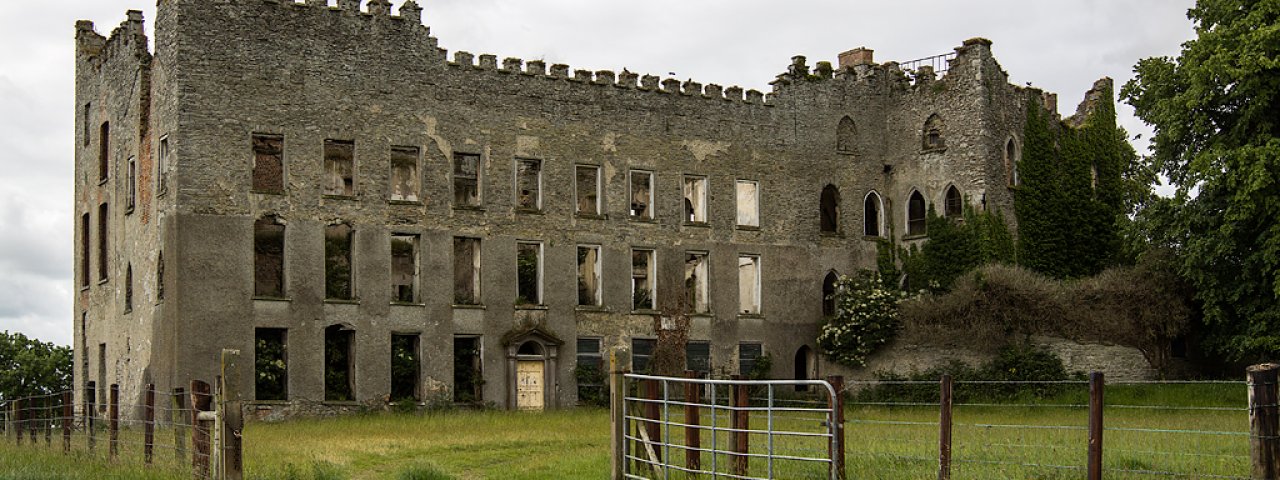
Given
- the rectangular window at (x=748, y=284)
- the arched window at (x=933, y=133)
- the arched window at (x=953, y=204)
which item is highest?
the arched window at (x=933, y=133)

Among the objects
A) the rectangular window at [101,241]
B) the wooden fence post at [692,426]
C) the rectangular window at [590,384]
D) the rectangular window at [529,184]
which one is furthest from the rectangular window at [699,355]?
the wooden fence post at [692,426]

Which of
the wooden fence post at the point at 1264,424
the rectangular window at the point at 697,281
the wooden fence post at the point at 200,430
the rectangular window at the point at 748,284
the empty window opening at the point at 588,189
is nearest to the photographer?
the wooden fence post at the point at 1264,424

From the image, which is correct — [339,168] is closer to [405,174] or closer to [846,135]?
[405,174]

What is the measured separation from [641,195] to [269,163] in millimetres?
10804

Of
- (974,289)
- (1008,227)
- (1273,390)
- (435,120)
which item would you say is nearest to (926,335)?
(974,289)

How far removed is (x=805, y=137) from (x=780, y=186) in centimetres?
181

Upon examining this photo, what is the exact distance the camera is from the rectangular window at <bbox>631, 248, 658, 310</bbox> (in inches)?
1614

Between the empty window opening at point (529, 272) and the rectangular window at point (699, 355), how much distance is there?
15.9 feet

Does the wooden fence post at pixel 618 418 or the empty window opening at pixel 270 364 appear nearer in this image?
the wooden fence post at pixel 618 418

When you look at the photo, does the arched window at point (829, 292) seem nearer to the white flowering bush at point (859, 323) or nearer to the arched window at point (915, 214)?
the white flowering bush at point (859, 323)

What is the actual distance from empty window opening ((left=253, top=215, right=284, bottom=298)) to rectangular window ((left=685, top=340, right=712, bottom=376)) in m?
11.6

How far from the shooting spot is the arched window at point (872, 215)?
45031 millimetres

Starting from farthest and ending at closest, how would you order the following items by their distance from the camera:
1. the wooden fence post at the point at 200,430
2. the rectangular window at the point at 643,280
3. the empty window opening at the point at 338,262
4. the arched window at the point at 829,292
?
the arched window at the point at 829,292 < the rectangular window at the point at 643,280 < the empty window opening at the point at 338,262 < the wooden fence post at the point at 200,430

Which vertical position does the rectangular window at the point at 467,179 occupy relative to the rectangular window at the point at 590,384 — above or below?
above
